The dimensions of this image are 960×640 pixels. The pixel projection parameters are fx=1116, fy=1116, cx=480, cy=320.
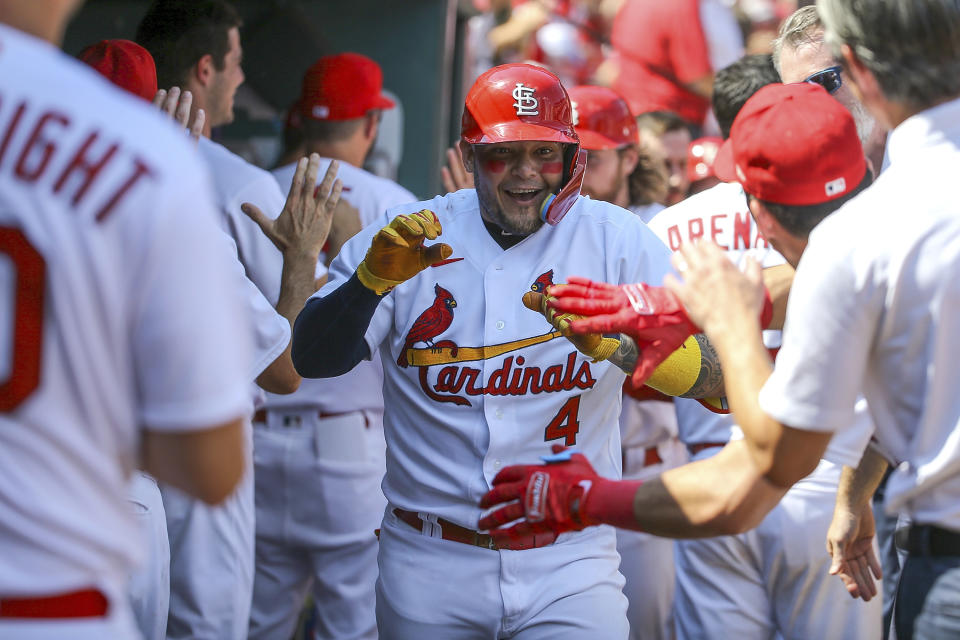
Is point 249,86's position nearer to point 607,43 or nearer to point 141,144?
point 607,43

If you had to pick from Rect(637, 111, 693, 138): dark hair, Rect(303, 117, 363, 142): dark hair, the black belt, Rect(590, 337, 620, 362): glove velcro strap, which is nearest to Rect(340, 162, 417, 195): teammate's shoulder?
Rect(303, 117, 363, 142): dark hair

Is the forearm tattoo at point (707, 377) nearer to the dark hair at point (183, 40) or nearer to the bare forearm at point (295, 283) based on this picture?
the bare forearm at point (295, 283)

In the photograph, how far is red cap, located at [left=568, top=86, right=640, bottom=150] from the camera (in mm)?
4762

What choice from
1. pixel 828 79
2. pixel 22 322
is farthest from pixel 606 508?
pixel 828 79

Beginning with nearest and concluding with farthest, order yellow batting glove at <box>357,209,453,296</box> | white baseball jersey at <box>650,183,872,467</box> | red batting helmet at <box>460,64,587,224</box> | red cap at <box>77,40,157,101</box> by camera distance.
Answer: yellow batting glove at <box>357,209,453,296</box> < red batting helmet at <box>460,64,587,224</box> < red cap at <box>77,40,157,101</box> < white baseball jersey at <box>650,183,872,467</box>

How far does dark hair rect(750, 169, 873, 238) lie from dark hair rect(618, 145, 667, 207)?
8.95 feet

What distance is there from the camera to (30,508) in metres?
1.50

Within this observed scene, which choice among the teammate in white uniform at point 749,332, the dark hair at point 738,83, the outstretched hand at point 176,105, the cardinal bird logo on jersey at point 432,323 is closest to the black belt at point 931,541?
the teammate in white uniform at point 749,332

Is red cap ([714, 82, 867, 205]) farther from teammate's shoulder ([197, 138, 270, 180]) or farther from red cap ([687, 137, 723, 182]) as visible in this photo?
red cap ([687, 137, 723, 182])

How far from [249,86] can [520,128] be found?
392 centimetres

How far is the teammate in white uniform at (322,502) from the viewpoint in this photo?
4375mm

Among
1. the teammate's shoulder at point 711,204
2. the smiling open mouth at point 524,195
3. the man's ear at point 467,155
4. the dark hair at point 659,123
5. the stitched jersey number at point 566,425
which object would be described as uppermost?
the dark hair at point 659,123

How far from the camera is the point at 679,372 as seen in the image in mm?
2844

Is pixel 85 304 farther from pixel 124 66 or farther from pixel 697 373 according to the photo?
pixel 124 66
